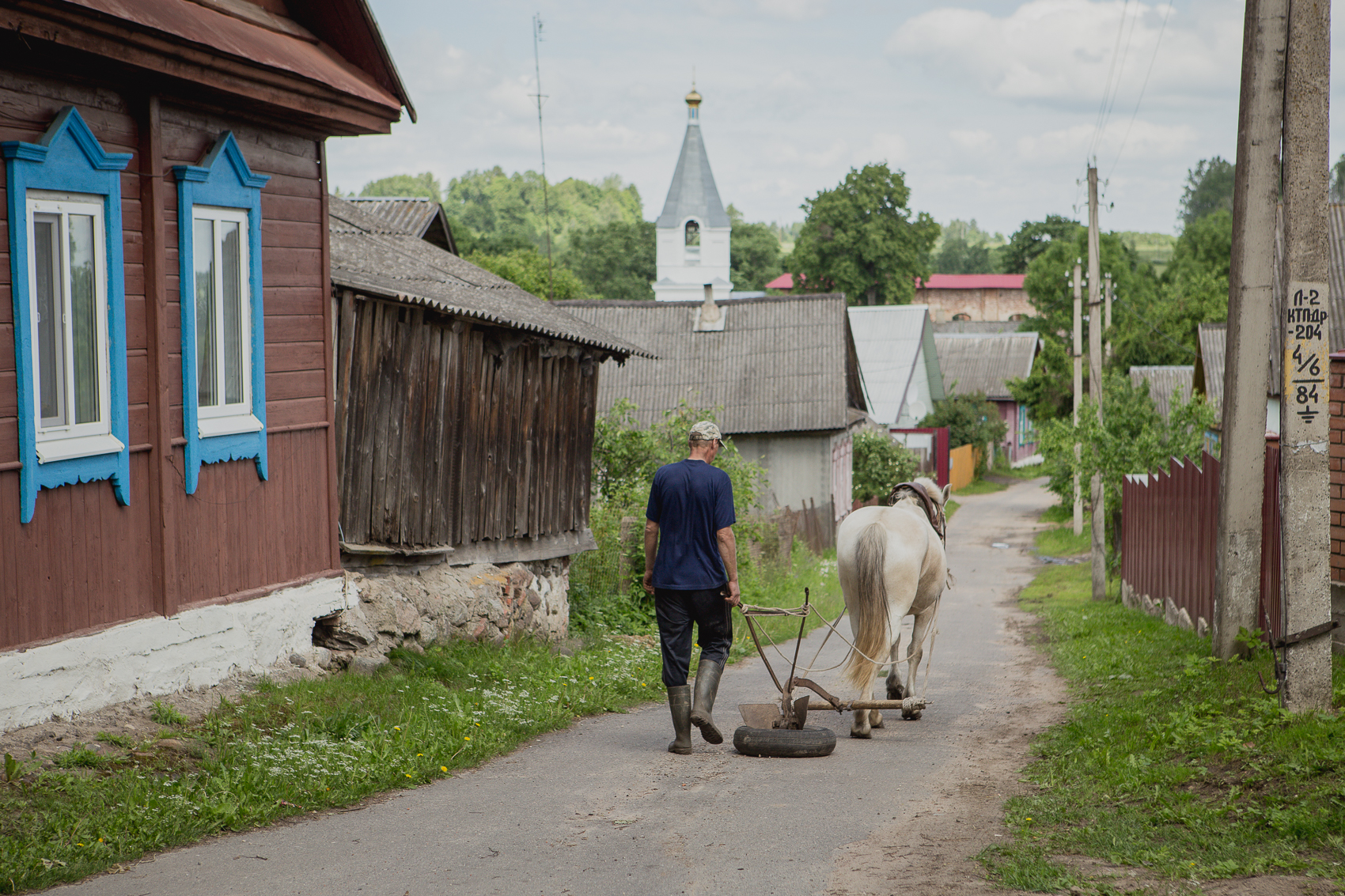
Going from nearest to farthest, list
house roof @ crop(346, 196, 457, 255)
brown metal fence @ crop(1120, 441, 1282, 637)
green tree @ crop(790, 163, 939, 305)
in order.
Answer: brown metal fence @ crop(1120, 441, 1282, 637)
house roof @ crop(346, 196, 457, 255)
green tree @ crop(790, 163, 939, 305)

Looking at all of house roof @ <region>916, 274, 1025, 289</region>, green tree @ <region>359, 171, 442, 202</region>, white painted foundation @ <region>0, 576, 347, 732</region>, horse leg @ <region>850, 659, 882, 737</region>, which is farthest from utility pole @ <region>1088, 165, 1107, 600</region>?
green tree @ <region>359, 171, 442, 202</region>

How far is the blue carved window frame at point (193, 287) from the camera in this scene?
23.7 feet

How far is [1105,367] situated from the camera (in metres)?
43.1

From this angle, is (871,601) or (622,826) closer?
(622,826)

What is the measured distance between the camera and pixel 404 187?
117 metres

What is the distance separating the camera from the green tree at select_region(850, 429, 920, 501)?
3331cm

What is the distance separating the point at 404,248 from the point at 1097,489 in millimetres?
13125

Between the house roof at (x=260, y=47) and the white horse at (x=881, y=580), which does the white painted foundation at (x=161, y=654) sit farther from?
the white horse at (x=881, y=580)

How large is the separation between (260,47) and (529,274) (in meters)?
43.9

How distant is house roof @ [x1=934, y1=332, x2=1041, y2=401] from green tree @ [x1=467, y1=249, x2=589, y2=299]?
19146mm

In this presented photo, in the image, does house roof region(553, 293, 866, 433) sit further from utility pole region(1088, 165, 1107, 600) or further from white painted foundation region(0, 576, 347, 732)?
white painted foundation region(0, 576, 347, 732)

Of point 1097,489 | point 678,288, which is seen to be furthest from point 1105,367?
point 1097,489

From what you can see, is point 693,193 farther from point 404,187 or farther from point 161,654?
point 404,187

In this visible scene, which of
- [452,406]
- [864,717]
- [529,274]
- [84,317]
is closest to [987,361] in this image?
[529,274]
